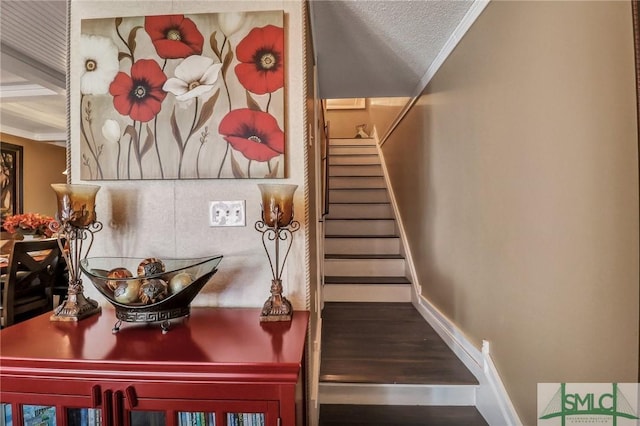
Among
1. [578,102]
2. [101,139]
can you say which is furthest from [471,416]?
[101,139]

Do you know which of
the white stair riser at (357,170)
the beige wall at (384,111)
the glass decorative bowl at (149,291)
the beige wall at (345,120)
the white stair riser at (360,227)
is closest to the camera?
the glass decorative bowl at (149,291)

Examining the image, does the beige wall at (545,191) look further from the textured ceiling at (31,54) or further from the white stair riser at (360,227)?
the textured ceiling at (31,54)

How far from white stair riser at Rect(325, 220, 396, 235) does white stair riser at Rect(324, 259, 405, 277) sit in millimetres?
530

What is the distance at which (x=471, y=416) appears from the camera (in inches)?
64.6

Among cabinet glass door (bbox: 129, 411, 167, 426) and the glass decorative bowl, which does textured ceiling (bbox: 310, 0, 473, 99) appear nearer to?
the glass decorative bowl

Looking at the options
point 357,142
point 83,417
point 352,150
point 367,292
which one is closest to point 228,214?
point 83,417

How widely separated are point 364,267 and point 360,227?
63 cm

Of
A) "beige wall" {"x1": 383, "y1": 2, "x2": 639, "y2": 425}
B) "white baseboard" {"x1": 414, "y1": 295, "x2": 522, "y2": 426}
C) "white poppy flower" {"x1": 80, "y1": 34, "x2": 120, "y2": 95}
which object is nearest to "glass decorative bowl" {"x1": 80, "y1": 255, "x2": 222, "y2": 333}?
"white poppy flower" {"x1": 80, "y1": 34, "x2": 120, "y2": 95}

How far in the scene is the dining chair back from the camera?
7.72 feet

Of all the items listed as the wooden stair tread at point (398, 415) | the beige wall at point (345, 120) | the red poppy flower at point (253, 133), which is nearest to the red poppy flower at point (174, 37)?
the red poppy flower at point (253, 133)

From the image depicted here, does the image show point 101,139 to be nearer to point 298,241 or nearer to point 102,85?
point 102,85

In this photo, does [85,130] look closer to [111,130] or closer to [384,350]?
[111,130]

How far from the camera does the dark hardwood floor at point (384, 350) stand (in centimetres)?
177

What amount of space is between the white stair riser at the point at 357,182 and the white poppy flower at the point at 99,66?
123 inches
